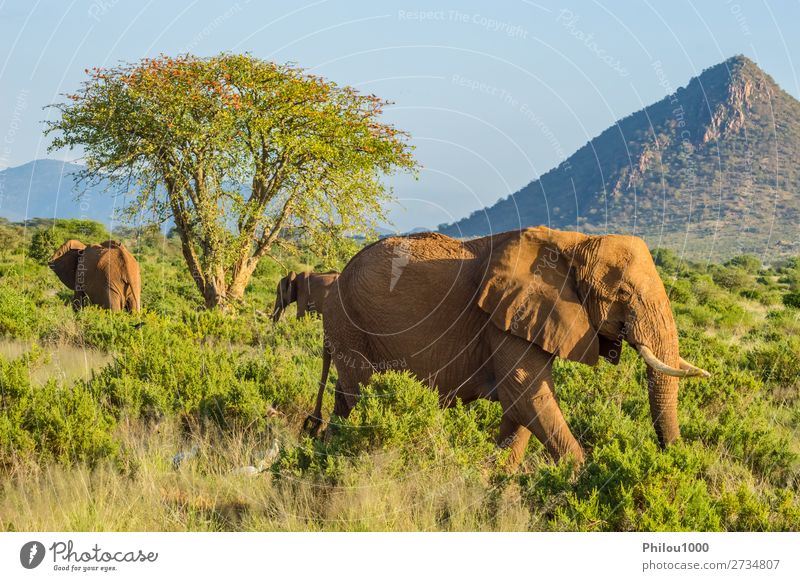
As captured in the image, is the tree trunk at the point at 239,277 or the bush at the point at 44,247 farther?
the bush at the point at 44,247

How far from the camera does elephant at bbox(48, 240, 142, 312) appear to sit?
20.6m

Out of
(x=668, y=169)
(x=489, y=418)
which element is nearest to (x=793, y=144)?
(x=668, y=169)

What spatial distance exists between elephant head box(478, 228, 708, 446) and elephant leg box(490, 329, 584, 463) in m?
0.17

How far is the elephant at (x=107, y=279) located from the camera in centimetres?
2059

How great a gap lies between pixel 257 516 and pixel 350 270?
2.97 metres

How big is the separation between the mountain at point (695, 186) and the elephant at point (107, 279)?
53.0 ft

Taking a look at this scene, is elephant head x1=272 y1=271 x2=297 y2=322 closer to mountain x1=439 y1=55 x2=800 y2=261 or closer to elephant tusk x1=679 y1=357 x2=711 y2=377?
mountain x1=439 y1=55 x2=800 y2=261

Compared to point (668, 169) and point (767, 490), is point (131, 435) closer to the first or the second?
point (767, 490)

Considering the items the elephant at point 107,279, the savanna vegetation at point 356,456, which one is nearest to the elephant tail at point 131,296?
the elephant at point 107,279

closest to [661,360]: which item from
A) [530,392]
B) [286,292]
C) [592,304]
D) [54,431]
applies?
[592,304]

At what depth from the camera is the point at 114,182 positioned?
67.7ft

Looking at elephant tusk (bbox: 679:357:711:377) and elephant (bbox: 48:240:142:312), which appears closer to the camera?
elephant tusk (bbox: 679:357:711:377)

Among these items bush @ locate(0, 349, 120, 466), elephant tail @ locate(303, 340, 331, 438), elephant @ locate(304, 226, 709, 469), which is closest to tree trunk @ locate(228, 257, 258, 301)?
elephant tail @ locate(303, 340, 331, 438)

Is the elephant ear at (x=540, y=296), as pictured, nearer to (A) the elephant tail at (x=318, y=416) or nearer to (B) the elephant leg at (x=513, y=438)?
(B) the elephant leg at (x=513, y=438)
